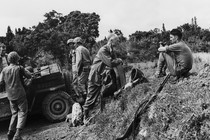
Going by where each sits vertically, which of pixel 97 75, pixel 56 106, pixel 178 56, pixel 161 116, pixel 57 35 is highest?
pixel 57 35

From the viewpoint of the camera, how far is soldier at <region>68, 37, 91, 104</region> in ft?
25.5

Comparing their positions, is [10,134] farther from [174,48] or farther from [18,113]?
[174,48]

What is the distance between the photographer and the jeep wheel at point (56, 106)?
7.98 metres

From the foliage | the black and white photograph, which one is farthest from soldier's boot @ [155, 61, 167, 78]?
the foliage

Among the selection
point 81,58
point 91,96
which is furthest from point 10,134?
point 81,58

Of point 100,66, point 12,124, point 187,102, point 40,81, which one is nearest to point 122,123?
point 187,102

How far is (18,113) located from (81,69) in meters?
2.03

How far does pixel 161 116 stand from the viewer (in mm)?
4516

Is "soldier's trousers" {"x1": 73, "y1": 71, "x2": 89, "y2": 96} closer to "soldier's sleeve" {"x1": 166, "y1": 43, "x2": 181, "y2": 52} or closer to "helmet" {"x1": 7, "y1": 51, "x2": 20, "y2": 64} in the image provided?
"helmet" {"x1": 7, "y1": 51, "x2": 20, "y2": 64}

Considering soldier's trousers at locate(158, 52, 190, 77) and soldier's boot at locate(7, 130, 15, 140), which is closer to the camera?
soldier's trousers at locate(158, 52, 190, 77)

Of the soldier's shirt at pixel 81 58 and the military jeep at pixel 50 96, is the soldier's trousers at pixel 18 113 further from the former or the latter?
the soldier's shirt at pixel 81 58

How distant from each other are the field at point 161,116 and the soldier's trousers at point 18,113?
520 mm

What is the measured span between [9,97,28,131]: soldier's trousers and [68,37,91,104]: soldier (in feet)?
5.56

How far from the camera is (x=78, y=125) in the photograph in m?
6.99
